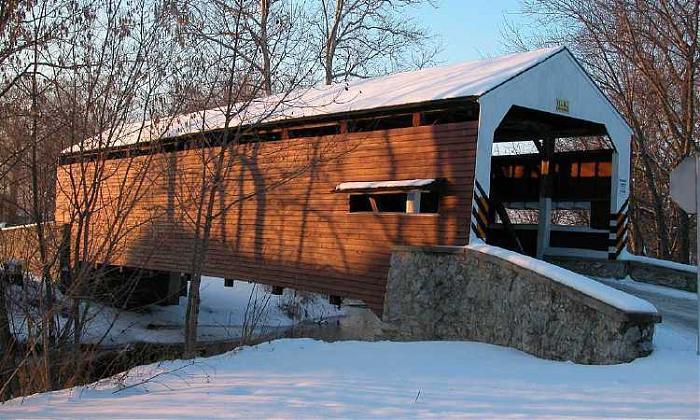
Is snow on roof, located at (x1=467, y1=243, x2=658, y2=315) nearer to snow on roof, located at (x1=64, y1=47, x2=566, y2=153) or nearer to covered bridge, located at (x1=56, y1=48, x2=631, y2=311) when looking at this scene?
covered bridge, located at (x1=56, y1=48, x2=631, y2=311)

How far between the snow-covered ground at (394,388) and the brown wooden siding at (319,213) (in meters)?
2.53

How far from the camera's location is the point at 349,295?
35.0 ft

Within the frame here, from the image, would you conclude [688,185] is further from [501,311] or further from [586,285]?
[501,311]

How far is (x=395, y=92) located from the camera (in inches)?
444

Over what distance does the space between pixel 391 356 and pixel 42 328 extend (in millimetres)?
3555

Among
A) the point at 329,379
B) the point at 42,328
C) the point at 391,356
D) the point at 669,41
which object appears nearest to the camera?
the point at 329,379

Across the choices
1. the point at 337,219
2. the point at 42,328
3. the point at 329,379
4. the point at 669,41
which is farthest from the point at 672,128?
the point at 42,328

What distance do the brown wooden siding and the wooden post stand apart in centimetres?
316

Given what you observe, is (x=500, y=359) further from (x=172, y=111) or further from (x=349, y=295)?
(x=172, y=111)

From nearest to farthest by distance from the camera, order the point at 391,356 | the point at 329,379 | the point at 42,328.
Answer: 1. the point at 329,379
2. the point at 42,328
3. the point at 391,356

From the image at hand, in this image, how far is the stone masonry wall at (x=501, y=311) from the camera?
21.1 ft

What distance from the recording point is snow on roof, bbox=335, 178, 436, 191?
9.59 meters

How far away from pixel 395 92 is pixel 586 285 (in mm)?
5398

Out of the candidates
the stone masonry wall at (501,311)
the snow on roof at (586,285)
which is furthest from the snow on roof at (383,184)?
the snow on roof at (586,285)
